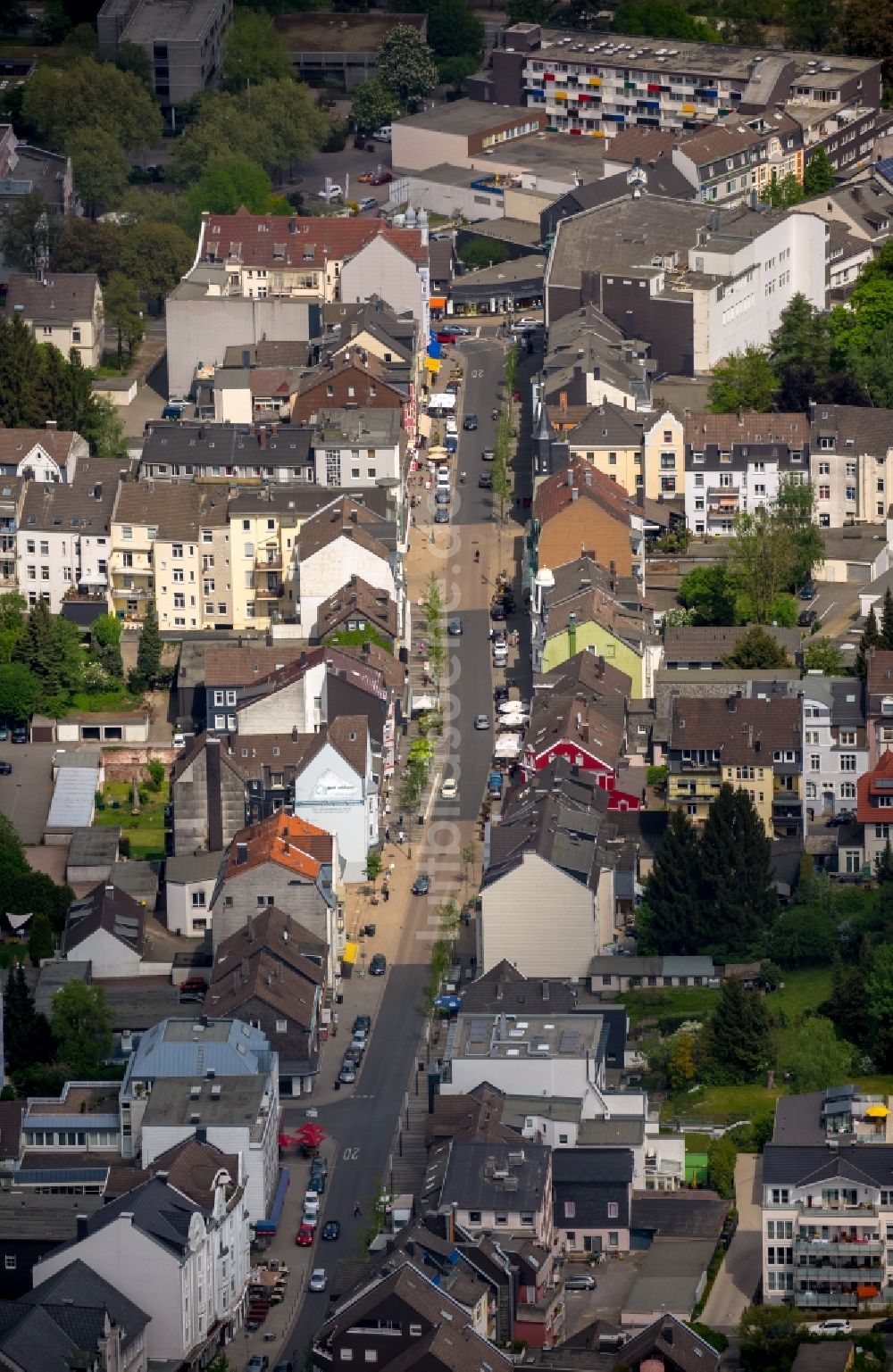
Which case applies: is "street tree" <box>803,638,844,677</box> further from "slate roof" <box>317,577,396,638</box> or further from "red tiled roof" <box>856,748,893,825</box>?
"slate roof" <box>317,577,396,638</box>

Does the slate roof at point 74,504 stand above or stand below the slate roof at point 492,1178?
below

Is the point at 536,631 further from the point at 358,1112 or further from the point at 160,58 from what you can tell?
the point at 160,58

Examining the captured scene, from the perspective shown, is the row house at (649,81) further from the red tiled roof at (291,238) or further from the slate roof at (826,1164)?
the slate roof at (826,1164)

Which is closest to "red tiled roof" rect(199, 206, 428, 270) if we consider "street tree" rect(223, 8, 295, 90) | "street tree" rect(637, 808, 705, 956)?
"street tree" rect(223, 8, 295, 90)

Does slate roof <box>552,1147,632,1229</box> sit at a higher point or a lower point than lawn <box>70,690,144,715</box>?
higher

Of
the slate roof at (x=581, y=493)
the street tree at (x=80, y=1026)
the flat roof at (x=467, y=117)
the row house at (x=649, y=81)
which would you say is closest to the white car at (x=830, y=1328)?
the street tree at (x=80, y=1026)

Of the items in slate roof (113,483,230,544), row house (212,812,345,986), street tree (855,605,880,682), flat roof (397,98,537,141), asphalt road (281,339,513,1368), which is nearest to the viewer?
asphalt road (281,339,513,1368)

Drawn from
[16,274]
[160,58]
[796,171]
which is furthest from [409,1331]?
[160,58]
